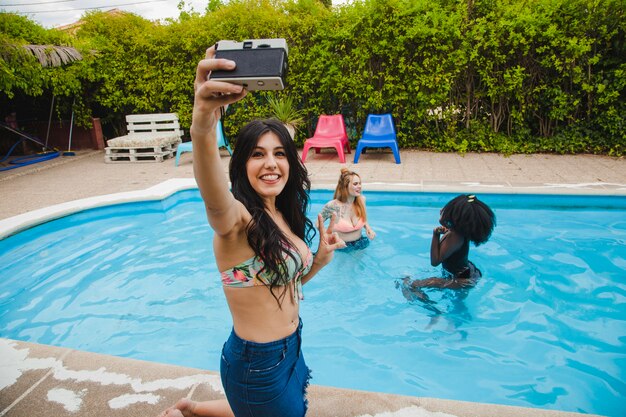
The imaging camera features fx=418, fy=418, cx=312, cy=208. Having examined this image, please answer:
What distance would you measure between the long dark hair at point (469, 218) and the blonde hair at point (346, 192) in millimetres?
1382

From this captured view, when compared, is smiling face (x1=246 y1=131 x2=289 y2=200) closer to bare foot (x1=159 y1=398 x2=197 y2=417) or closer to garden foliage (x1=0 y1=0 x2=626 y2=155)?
bare foot (x1=159 y1=398 x2=197 y2=417)

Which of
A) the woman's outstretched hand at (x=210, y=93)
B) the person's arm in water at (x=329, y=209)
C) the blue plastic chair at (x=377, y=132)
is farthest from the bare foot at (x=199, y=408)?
the blue plastic chair at (x=377, y=132)

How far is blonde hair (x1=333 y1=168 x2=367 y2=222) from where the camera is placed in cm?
484

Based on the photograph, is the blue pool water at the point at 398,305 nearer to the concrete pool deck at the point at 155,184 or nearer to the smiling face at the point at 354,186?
the concrete pool deck at the point at 155,184

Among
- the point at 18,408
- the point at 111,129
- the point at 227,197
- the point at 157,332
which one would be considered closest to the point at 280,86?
the point at 227,197

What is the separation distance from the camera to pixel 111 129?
12.8 m

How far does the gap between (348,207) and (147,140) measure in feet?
22.3

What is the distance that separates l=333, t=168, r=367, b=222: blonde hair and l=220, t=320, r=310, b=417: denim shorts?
329 centimetres

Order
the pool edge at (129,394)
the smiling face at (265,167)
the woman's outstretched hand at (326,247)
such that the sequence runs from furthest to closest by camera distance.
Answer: the pool edge at (129,394), the woman's outstretched hand at (326,247), the smiling face at (265,167)

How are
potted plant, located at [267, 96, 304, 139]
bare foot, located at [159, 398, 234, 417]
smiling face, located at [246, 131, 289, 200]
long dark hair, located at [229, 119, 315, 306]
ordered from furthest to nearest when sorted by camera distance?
potted plant, located at [267, 96, 304, 139], bare foot, located at [159, 398, 234, 417], smiling face, located at [246, 131, 289, 200], long dark hair, located at [229, 119, 315, 306]

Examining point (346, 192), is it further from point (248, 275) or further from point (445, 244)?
point (248, 275)

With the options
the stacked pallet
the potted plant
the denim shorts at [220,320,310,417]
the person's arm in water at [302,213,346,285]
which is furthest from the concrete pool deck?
the potted plant

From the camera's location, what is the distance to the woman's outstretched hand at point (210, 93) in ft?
3.68

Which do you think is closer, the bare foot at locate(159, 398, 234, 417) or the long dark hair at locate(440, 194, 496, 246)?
the bare foot at locate(159, 398, 234, 417)
